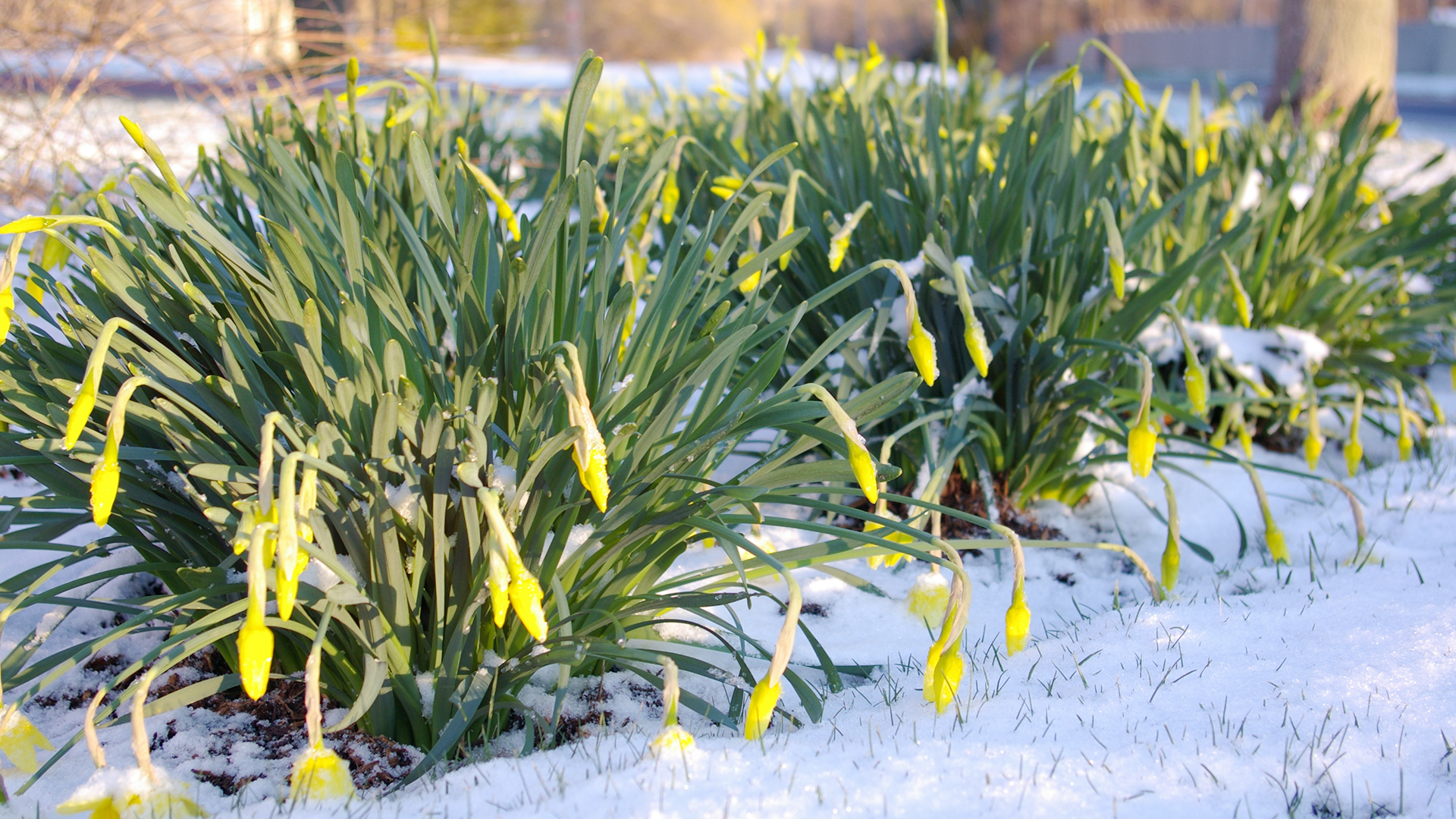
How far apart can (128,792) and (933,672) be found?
112 cm

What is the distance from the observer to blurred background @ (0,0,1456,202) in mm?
4074

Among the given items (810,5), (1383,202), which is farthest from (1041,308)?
(810,5)

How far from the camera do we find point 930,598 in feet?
6.34

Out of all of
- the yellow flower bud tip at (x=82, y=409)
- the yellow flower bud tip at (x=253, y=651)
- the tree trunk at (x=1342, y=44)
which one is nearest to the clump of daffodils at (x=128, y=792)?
the yellow flower bud tip at (x=253, y=651)

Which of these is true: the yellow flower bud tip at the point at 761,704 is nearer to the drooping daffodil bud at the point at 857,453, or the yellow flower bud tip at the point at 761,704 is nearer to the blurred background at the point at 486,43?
the drooping daffodil bud at the point at 857,453

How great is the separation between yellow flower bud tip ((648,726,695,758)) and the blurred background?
1.83 m

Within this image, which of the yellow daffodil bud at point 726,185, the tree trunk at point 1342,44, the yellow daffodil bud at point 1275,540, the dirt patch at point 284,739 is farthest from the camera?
the tree trunk at point 1342,44

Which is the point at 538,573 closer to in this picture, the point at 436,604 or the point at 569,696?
the point at 436,604

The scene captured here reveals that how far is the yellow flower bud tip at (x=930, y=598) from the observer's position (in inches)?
76.0

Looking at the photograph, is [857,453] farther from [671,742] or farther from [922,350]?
[671,742]

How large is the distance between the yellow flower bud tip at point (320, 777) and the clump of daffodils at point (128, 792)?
156 mm

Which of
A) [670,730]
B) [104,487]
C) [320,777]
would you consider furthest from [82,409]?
[670,730]

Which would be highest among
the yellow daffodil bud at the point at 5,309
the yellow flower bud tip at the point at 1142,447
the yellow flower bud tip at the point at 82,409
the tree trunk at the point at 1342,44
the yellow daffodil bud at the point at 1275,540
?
the tree trunk at the point at 1342,44

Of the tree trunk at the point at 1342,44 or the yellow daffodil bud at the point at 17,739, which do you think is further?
the tree trunk at the point at 1342,44
